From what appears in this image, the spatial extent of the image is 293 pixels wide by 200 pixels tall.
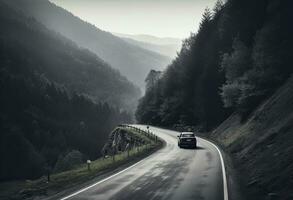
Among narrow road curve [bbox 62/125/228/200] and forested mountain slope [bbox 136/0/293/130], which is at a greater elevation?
forested mountain slope [bbox 136/0/293/130]

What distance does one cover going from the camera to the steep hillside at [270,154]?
16672mm

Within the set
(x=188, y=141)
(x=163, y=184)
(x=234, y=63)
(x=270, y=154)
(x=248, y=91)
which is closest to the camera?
(x=163, y=184)

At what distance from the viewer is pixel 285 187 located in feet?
52.2

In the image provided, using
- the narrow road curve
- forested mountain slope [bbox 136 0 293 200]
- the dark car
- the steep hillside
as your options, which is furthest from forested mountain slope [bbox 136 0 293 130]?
the narrow road curve

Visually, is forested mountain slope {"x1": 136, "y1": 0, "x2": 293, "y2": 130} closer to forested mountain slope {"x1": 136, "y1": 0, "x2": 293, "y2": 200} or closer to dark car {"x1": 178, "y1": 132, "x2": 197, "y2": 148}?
forested mountain slope {"x1": 136, "y1": 0, "x2": 293, "y2": 200}

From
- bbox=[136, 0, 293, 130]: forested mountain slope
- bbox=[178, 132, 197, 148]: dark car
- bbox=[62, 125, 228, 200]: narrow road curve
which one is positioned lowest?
bbox=[62, 125, 228, 200]: narrow road curve

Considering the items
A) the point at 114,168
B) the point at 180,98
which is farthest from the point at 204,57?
the point at 114,168

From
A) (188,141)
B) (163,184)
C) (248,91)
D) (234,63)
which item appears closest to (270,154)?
(163,184)

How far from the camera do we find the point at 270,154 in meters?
22.2

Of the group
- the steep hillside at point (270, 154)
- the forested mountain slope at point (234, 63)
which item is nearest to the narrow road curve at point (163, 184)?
the steep hillside at point (270, 154)

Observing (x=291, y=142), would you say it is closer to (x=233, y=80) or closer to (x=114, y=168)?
(x=114, y=168)

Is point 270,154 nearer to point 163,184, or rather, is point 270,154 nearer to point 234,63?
point 163,184

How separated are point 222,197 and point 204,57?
64665 millimetres

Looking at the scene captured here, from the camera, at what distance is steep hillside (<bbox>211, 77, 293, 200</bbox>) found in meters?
16.7
